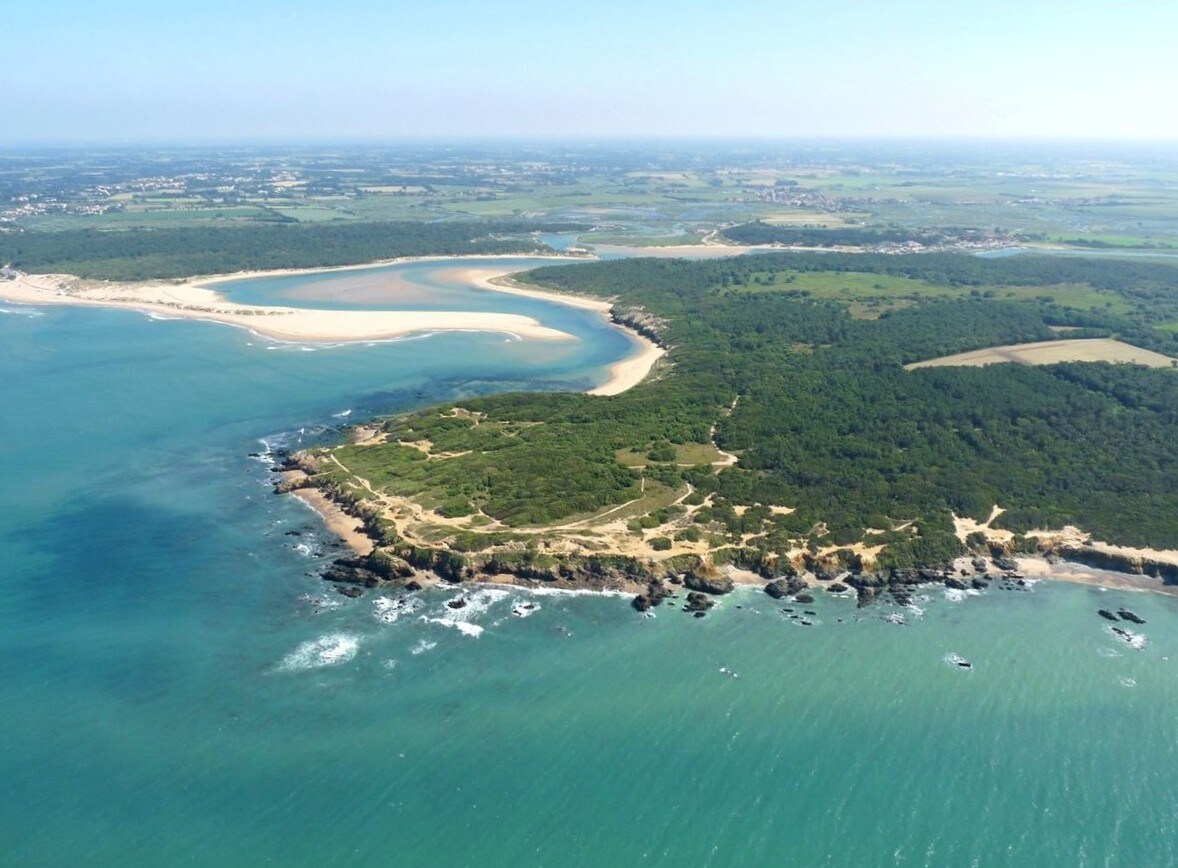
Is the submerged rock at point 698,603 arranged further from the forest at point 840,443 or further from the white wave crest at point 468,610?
the white wave crest at point 468,610

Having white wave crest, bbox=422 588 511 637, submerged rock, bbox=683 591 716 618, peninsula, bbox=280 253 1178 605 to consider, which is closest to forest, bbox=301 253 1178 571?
peninsula, bbox=280 253 1178 605

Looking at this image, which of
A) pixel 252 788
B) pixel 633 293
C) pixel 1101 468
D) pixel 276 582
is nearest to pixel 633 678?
pixel 252 788

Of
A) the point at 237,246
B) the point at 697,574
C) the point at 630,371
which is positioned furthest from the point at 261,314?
the point at 697,574

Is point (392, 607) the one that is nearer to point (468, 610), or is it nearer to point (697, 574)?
point (468, 610)

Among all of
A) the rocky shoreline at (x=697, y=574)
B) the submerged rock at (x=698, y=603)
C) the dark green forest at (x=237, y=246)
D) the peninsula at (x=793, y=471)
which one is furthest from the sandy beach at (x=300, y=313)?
the submerged rock at (x=698, y=603)

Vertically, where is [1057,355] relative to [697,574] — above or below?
above

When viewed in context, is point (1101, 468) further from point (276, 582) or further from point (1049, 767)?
point (276, 582)
